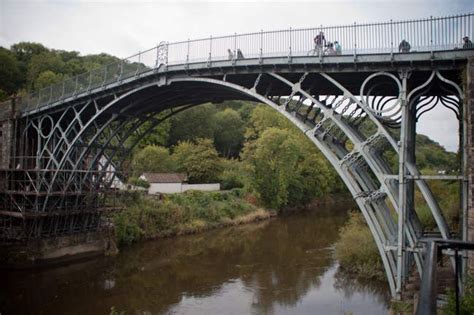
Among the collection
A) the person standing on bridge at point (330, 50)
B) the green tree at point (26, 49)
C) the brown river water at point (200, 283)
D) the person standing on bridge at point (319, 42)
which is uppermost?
the green tree at point (26, 49)

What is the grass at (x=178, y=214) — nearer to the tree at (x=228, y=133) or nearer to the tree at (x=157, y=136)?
the tree at (x=157, y=136)

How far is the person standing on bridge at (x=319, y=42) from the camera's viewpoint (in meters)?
12.1

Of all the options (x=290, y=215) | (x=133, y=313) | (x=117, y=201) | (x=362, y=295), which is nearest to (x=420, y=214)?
(x=362, y=295)

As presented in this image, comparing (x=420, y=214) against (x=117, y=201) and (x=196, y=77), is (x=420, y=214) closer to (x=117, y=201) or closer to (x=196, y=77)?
(x=196, y=77)

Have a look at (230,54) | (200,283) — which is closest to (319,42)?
(230,54)

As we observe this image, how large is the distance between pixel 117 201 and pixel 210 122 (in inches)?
1376

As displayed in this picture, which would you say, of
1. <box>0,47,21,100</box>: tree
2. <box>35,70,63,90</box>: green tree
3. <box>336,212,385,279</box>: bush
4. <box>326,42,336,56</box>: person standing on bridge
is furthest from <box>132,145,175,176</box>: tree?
<box>326,42,336,56</box>: person standing on bridge

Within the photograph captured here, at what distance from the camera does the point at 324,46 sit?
12.1m

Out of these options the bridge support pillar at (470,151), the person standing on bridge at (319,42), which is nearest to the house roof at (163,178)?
the person standing on bridge at (319,42)

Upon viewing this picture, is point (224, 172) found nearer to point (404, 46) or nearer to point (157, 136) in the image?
point (157, 136)

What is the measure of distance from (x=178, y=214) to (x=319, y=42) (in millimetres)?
20085

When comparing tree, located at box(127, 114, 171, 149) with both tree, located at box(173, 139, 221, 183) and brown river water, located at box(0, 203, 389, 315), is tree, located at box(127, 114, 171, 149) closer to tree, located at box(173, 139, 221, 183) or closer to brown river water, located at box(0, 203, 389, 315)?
tree, located at box(173, 139, 221, 183)

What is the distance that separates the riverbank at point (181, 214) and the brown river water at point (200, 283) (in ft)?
3.96

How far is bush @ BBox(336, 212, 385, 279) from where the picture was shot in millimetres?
18172
